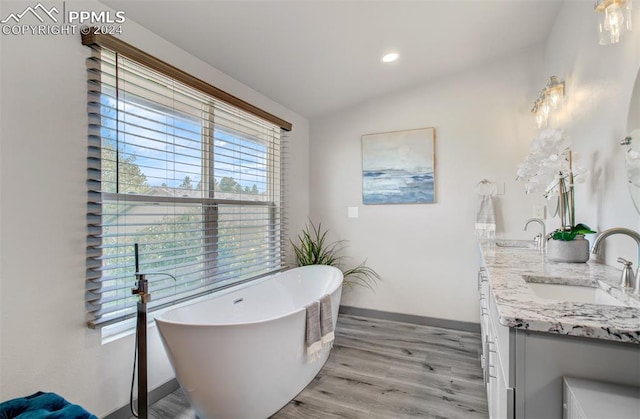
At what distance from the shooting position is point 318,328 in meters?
2.00

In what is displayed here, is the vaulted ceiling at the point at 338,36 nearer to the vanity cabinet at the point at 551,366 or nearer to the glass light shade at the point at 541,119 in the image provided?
the glass light shade at the point at 541,119

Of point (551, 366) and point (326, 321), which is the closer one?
point (551, 366)

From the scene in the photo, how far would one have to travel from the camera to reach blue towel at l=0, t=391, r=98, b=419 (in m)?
1.13

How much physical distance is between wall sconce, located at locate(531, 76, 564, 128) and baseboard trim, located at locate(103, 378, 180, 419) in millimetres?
3418

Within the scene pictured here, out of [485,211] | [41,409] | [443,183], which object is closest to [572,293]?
[485,211]

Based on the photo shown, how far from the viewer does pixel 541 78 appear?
284 centimetres

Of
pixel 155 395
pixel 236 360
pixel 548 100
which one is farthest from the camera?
pixel 548 100

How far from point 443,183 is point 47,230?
3097 mm

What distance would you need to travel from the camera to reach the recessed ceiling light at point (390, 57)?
101 inches

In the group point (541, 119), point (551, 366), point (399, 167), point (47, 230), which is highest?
point (541, 119)

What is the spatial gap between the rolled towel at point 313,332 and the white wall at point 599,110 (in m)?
1.58

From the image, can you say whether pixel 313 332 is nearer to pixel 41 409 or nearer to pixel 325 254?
pixel 41 409

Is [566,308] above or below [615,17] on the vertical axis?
below

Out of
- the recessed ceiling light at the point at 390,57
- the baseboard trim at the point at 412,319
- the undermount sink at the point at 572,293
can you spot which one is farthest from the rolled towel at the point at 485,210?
the undermount sink at the point at 572,293
